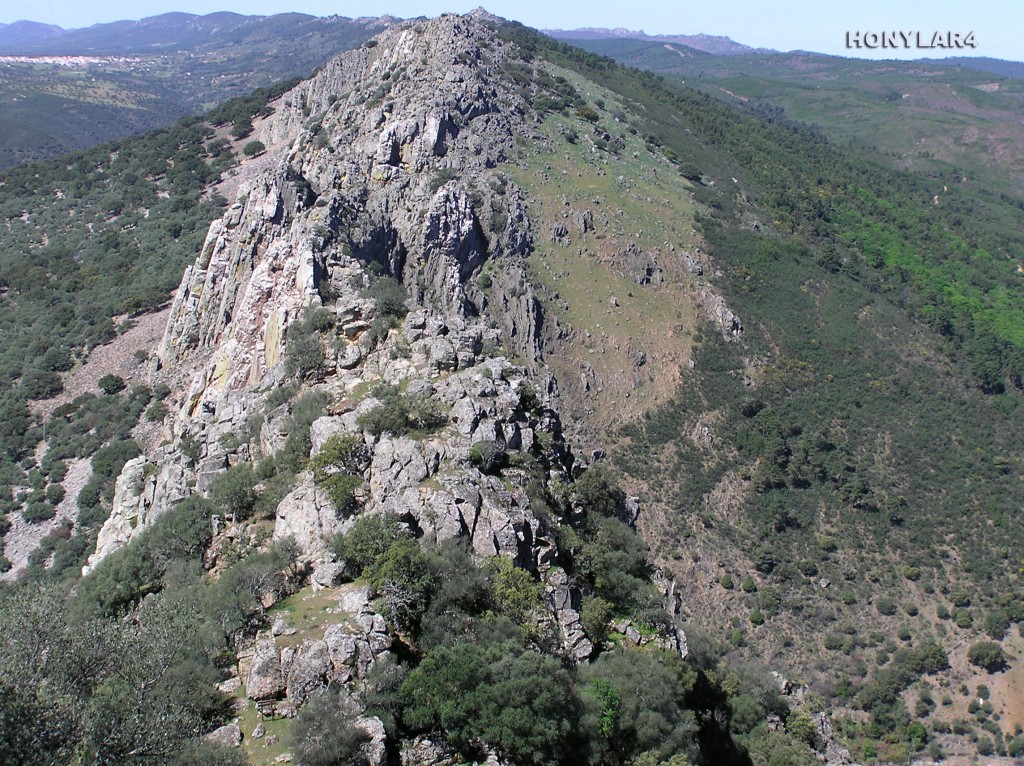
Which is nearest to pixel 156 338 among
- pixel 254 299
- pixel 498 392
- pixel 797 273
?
pixel 254 299

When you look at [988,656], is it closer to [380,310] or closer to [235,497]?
[380,310]

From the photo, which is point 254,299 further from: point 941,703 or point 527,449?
point 941,703

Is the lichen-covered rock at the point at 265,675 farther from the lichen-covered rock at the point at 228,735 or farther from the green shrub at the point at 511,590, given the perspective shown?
the green shrub at the point at 511,590

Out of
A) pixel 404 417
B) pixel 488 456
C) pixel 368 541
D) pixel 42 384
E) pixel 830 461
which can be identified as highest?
pixel 404 417

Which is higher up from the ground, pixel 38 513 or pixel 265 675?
pixel 265 675

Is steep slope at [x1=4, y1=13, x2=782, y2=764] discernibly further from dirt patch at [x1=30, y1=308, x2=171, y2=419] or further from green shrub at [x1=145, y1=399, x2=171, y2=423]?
dirt patch at [x1=30, y1=308, x2=171, y2=419]

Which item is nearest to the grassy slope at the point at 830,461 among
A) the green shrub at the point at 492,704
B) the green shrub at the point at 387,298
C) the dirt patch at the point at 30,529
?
the green shrub at the point at 387,298

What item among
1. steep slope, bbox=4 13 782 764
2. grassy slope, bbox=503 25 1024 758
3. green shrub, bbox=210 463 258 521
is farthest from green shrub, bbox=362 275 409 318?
grassy slope, bbox=503 25 1024 758

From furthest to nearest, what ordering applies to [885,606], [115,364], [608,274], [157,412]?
[608,274] < [115,364] < [157,412] < [885,606]

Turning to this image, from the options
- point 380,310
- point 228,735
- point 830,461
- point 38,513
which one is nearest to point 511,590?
point 228,735

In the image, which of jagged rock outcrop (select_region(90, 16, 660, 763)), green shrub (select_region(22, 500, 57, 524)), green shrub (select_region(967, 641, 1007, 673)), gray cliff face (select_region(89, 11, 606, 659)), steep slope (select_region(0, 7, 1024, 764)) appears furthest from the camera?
green shrub (select_region(22, 500, 57, 524))

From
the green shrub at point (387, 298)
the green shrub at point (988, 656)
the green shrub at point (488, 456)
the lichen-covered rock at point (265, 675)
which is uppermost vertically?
the green shrub at point (387, 298)

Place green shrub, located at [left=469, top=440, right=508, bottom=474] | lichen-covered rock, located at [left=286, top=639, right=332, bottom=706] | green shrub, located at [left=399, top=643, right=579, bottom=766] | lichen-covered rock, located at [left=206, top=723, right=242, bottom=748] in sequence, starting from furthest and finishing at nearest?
green shrub, located at [left=469, top=440, right=508, bottom=474] → lichen-covered rock, located at [left=286, top=639, right=332, bottom=706] → green shrub, located at [left=399, top=643, right=579, bottom=766] → lichen-covered rock, located at [left=206, top=723, right=242, bottom=748]
